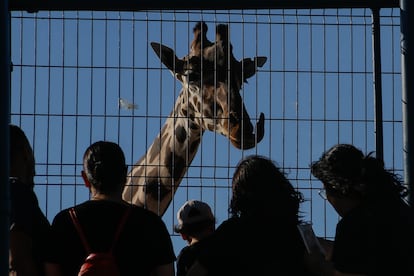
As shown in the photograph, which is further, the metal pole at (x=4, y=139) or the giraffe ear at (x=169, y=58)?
the giraffe ear at (x=169, y=58)

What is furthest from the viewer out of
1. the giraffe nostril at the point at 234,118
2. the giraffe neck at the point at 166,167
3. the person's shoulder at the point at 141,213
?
the giraffe nostril at the point at 234,118

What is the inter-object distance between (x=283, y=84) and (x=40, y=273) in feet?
7.60

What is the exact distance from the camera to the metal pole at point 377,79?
7387mm

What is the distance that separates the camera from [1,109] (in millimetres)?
5672

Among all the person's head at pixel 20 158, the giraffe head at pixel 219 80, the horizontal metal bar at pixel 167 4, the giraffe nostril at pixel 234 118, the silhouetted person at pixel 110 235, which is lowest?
the silhouetted person at pixel 110 235

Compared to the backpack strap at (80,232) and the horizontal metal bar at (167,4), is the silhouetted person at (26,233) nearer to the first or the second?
the backpack strap at (80,232)

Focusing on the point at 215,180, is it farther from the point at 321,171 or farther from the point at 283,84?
the point at 321,171

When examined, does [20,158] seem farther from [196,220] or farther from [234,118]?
[234,118]

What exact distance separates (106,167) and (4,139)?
0.64m

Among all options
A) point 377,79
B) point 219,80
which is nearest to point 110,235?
point 377,79

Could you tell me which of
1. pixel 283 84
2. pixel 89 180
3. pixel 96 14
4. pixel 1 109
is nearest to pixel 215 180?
pixel 283 84

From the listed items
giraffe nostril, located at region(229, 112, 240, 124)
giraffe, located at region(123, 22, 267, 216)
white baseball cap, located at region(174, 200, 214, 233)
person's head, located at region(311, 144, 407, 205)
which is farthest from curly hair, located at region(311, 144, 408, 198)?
giraffe nostril, located at region(229, 112, 240, 124)

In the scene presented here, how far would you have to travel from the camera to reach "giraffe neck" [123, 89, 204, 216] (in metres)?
8.88

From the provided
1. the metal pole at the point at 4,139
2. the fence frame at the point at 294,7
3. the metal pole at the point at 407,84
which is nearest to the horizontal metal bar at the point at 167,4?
the fence frame at the point at 294,7
